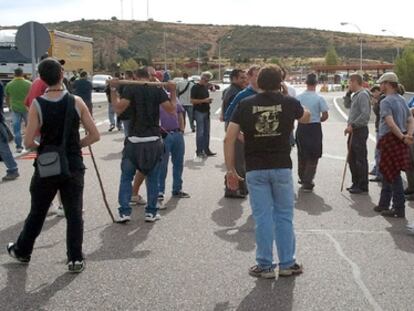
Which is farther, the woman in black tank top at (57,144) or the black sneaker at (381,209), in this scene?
the black sneaker at (381,209)

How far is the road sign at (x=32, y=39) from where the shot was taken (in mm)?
13398

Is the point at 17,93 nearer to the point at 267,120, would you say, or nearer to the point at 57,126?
the point at 57,126

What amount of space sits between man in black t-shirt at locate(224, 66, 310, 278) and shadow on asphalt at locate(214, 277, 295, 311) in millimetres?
129

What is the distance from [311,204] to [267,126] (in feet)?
11.7

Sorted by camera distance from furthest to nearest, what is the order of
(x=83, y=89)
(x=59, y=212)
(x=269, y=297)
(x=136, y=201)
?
(x=83, y=89), (x=136, y=201), (x=59, y=212), (x=269, y=297)

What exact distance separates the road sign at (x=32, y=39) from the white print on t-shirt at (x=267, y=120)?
920 centimetres

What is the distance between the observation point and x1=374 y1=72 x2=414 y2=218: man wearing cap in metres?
7.70

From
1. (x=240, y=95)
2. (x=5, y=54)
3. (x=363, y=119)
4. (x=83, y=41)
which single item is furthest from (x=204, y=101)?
(x=83, y=41)

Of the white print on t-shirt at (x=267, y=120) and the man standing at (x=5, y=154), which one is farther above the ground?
the white print on t-shirt at (x=267, y=120)

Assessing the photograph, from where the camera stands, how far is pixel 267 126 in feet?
17.2

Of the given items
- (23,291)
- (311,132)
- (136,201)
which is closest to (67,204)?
(23,291)

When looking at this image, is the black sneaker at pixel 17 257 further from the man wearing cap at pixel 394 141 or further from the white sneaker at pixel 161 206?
the man wearing cap at pixel 394 141

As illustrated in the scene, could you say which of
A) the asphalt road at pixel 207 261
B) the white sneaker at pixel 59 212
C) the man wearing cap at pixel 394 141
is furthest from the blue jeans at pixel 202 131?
the man wearing cap at pixel 394 141

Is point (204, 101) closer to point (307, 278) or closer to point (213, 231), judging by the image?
point (213, 231)
